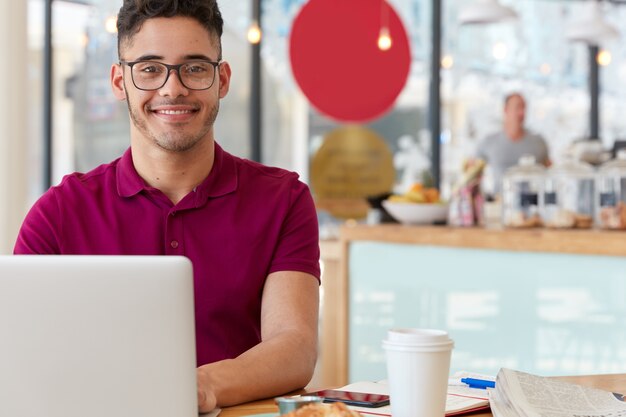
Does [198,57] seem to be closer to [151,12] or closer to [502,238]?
[151,12]

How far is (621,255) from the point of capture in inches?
132

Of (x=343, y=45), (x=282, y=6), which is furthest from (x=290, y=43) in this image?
(x=282, y=6)

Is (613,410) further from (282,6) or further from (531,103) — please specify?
(531,103)

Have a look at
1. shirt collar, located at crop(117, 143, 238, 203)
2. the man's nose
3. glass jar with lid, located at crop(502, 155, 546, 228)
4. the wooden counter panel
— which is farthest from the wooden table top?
glass jar with lid, located at crop(502, 155, 546, 228)

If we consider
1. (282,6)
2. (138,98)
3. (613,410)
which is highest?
(282,6)

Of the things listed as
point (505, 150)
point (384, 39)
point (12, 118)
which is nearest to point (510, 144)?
point (505, 150)

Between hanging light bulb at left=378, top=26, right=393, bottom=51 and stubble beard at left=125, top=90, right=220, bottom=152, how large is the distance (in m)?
4.09

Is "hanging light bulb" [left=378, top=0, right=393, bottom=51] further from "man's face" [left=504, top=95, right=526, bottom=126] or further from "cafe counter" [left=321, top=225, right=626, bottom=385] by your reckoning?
"cafe counter" [left=321, top=225, right=626, bottom=385]

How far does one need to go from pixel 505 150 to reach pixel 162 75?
192 inches

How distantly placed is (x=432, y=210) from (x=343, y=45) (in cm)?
177

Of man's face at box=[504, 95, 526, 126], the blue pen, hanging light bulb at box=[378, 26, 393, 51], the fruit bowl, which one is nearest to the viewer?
the blue pen

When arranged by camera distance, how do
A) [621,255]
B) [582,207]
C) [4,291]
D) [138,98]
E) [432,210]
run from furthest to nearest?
[432,210], [582,207], [621,255], [138,98], [4,291]

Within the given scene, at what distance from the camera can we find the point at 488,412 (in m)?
1.48

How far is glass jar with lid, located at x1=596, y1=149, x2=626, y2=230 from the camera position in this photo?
3525mm
